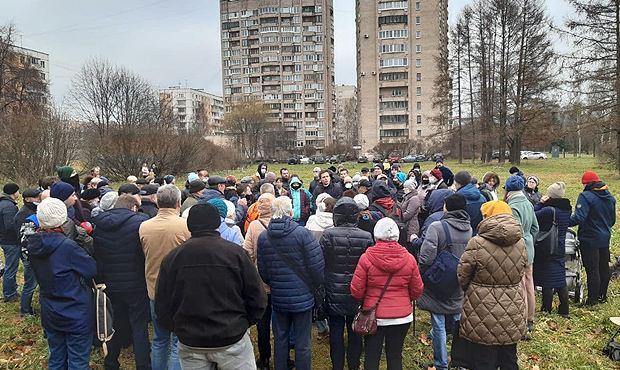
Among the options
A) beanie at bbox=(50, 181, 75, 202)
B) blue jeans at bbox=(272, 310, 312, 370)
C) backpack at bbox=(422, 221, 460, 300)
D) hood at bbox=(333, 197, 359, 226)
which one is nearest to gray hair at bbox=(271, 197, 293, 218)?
hood at bbox=(333, 197, 359, 226)

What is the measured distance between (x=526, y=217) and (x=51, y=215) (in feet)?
15.4

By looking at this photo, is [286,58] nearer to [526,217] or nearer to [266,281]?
[526,217]

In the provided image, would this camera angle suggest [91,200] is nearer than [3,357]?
No

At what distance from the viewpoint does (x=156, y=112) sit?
44.3 metres

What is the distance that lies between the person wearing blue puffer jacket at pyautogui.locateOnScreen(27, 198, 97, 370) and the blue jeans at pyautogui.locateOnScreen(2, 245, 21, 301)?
9.91 feet

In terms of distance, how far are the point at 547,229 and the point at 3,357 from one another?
635cm

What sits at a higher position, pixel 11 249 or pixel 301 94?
pixel 301 94

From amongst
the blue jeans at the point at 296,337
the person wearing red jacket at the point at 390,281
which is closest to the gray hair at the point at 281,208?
the person wearing red jacket at the point at 390,281

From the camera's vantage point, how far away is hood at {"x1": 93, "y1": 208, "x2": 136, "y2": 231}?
12.5ft

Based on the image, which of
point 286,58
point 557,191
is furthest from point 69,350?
point 286,58

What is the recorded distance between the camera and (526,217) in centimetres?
481

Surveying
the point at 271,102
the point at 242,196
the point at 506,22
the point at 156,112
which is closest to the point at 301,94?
the point at 271,102

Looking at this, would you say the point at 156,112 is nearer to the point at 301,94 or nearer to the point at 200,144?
the point at 200,144

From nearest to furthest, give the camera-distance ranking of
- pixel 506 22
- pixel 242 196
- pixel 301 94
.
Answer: pixel 242 196, pixel 506 22, pixel 301 94
